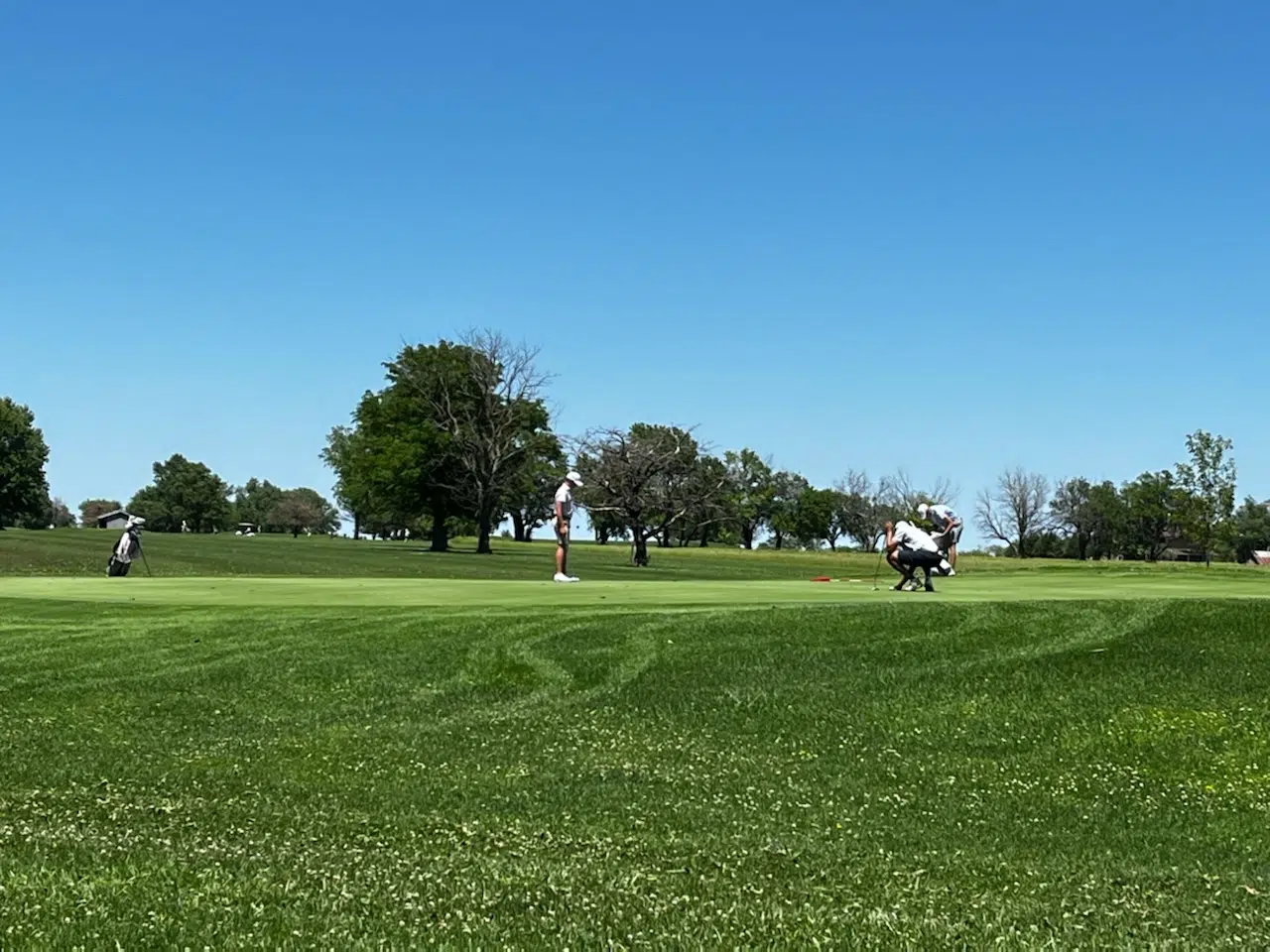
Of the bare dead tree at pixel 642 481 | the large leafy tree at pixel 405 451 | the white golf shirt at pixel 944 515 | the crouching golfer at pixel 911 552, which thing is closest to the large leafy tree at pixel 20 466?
the large leafy tree at pixel 405 451

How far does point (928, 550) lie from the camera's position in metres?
22.8

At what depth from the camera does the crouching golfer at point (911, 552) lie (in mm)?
22781

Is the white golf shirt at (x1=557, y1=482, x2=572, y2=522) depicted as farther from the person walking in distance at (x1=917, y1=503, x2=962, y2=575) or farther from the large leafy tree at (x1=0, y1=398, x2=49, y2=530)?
the large leafy tree at (x1=0, y1=398, x2=49, y2=530)

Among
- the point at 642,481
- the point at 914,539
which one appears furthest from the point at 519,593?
the point at 642,481

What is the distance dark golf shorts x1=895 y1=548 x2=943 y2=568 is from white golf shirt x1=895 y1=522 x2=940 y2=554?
58 mm

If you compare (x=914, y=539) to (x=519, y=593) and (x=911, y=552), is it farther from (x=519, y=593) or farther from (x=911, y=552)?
(x=519, y=593)

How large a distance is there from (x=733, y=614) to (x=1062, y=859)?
8408 millimetres

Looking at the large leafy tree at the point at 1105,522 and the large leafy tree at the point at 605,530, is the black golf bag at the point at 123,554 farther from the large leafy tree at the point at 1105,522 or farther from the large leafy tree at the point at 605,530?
the large leafy tree at the point at 1105,522

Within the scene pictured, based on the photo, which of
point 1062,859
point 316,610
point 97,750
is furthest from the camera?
point 316,610

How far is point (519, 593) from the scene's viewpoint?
21.1 metres

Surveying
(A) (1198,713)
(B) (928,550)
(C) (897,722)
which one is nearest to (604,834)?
(C) (897,722)

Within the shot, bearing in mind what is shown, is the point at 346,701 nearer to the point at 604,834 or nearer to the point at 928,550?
the point at 604,834

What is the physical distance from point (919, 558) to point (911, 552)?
18 centimetres

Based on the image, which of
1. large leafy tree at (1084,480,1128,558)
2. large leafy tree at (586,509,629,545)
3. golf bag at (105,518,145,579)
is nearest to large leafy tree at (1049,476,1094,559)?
large leafy tree at (1084,480,1128,558)
